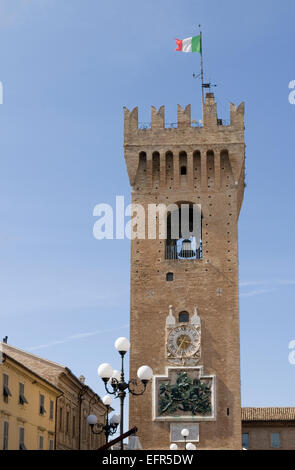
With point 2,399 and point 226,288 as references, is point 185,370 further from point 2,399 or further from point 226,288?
point 2,399

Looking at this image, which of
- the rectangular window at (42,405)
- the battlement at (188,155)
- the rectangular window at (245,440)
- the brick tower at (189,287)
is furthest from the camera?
the rectangular window at (245,440)

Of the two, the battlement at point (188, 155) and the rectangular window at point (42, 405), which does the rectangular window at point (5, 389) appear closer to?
the rectangular window at point (42, 405)

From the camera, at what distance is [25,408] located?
34.8 metres

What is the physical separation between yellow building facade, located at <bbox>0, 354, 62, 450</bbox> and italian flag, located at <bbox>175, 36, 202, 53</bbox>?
19907 mm

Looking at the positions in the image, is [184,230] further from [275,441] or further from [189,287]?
[275,441]

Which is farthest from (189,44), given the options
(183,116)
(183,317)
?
(183,317)

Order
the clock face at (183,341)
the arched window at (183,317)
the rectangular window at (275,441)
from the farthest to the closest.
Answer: the rectangular window at (275,441) < the arched window at (183,317) < the clock face at (183,341)

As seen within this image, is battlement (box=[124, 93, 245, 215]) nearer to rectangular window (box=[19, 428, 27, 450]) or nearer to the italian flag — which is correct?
the italian flag

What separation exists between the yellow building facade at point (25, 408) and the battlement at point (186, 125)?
14.4m

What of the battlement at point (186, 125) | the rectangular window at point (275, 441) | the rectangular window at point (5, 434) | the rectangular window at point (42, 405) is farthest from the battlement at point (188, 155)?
the rectangular window at point (275, 441)

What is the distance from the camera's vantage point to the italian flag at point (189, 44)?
43.5 metres

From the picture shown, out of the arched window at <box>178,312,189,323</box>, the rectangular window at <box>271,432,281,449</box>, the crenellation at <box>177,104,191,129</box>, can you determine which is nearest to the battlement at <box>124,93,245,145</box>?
the crenellation at <box>177,104,191,129</box>
